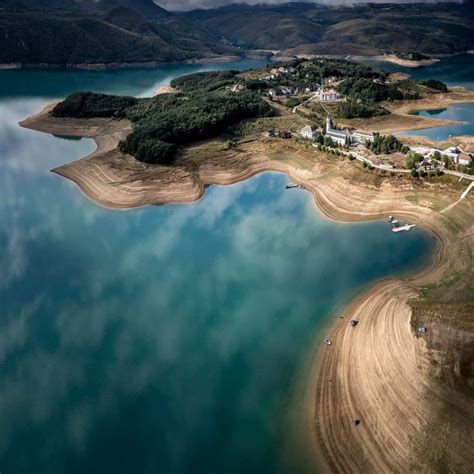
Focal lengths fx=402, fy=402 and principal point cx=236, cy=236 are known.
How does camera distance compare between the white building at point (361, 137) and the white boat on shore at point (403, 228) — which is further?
the white building at point (361, 137)

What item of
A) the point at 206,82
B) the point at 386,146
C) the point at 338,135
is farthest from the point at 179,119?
the point at 206,82

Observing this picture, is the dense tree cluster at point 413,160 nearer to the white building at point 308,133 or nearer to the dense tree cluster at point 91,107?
the white building at point 308,133

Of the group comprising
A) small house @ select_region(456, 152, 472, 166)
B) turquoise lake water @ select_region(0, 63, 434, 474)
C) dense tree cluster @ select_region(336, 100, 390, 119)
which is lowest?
turquoise lake water @ select_region(0, 63, 434, 474)

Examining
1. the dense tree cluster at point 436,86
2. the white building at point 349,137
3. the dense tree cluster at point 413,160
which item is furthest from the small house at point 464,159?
the dense tree cluster at point 436,86

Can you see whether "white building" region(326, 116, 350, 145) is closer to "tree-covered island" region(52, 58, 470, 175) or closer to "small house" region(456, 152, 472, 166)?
"tree-covered island" region(52, 58, 470, 175)

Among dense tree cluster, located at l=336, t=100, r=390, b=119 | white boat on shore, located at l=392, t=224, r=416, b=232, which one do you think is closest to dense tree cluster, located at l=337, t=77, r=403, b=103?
dense tree cluster, located at l=336, t=100, r=390, b=119

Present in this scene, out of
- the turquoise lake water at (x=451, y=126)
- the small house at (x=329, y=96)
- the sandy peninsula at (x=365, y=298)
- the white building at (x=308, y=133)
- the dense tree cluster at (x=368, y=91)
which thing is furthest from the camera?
the small house at (x=329, y=96)

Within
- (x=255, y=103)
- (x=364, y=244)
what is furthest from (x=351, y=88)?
(x=364, y=244)
